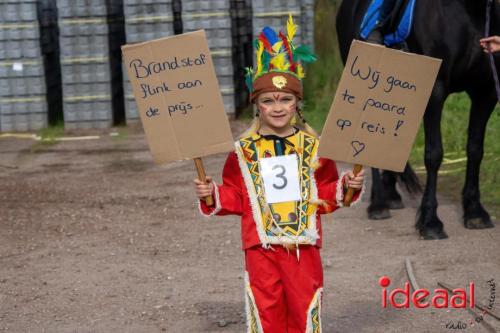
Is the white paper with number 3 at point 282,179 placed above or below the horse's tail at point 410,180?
above

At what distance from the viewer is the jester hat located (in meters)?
4.89

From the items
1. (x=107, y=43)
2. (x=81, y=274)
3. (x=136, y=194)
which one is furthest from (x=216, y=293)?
(x=107, y=43)

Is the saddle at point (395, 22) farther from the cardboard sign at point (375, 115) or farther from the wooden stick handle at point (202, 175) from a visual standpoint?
the wooden stick handle at point (202, 175)

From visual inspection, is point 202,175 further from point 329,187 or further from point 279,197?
point 329,187

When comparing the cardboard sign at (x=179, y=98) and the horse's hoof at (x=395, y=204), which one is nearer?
the cardboard sign at (x=179, y=98)

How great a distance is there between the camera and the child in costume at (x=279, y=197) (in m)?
4.87

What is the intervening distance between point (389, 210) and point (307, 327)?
4.36 metres

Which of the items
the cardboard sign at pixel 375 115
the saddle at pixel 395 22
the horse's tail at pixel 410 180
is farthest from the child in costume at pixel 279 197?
the horse's tail at pixel 410 180

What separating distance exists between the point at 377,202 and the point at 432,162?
0.95 metres

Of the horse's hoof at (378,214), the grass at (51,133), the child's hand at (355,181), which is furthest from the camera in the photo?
the grass at (51,133)

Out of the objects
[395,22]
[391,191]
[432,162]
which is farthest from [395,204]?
[395,22]

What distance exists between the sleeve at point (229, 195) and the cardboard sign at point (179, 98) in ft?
0.75

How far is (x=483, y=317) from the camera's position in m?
5.97

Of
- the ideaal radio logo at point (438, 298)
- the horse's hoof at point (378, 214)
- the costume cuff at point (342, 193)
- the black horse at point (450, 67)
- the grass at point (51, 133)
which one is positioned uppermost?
the costume cuff at point (342, 193)
